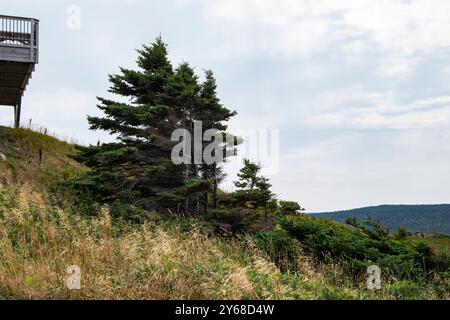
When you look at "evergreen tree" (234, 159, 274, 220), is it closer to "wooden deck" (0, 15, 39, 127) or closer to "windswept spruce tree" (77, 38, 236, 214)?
"windswept spruce tree" (77, 38, 236, 214)

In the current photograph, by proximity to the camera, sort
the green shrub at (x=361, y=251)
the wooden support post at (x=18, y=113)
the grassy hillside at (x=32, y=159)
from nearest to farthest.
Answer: the green shrub at (x=361, y=251) → the grassy hillside at (x=32, y=159) → the wooden support post at (x=18, y=113)

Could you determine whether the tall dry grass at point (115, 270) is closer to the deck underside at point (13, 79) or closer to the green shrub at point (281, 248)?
the green shrub at point (281, 248)

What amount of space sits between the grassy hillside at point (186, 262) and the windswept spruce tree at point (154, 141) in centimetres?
198

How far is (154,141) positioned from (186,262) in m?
9.66

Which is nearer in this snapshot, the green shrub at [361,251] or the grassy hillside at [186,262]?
the grassy hillside at [186,262]

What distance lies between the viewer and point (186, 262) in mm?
7699

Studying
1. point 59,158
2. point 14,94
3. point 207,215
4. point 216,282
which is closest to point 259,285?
point 216,282

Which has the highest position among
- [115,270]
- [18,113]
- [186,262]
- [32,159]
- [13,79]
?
[13,79]

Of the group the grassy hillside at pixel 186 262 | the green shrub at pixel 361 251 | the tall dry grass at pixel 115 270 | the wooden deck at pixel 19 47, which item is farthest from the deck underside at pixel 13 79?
the green shrub at pixel 361 251

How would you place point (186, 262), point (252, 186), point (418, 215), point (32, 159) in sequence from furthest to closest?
point (418, 215), point (32, 159), point (252, 186), point (186, 262)

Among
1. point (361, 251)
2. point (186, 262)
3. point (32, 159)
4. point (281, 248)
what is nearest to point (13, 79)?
point (32, 159)

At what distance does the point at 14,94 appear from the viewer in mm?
26172

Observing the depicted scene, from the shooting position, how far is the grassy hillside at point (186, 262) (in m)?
6.71

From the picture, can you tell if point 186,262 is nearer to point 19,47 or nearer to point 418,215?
point 19,47
